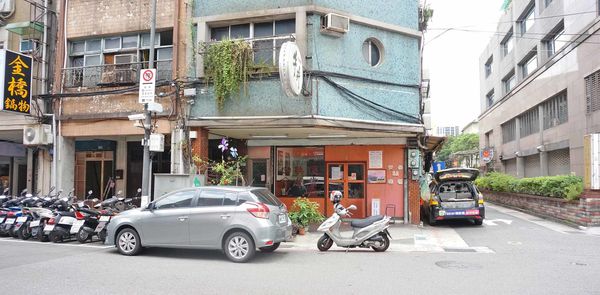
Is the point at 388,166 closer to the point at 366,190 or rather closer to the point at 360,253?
the point at 366,190

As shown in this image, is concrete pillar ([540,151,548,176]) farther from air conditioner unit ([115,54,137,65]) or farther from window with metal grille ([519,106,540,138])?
air conditioner unit ([115,54,137,65])

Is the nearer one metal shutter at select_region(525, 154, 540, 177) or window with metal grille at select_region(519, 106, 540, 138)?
window with metal grille at select_region(519, 106, 540, 138)

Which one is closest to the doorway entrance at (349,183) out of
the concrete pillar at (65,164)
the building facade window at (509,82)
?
the concrete pillar at (65,164)

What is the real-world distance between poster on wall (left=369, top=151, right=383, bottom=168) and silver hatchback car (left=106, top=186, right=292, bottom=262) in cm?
635

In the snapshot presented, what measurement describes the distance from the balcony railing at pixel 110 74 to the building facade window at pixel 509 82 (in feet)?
106

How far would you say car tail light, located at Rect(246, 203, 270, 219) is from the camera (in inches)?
356

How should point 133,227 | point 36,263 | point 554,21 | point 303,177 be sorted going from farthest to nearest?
point 554,21, point 303,177, point 133,227, point 36,263

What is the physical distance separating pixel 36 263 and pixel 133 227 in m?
1.93

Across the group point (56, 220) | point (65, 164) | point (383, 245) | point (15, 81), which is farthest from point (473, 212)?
point (15, 81)

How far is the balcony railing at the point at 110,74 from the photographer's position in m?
14.8

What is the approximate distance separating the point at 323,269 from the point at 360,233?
221cm

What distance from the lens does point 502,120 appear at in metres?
39.5

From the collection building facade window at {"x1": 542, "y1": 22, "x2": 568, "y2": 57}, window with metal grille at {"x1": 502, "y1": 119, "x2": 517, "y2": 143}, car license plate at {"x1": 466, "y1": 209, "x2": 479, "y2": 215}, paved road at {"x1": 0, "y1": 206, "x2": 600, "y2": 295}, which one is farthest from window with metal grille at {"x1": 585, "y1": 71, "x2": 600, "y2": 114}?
window with metal grille at {"x1": 502, "y1": 119, "x2": 517, "y2": 143}

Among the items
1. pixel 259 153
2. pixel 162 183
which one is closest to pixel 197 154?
pixel 162 183
